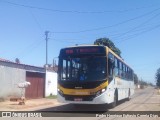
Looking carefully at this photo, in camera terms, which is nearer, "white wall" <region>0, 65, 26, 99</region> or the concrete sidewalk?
the concrete sidewalk

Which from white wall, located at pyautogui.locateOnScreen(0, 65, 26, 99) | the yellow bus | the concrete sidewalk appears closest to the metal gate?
white wall, located at pyautogui.locateOnScreen(0, 65, 26, 99)

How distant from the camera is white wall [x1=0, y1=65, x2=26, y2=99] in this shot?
88.8 feet

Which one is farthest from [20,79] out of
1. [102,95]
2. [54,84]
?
[102,95]

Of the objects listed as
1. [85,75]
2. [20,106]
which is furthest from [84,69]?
[20,106]

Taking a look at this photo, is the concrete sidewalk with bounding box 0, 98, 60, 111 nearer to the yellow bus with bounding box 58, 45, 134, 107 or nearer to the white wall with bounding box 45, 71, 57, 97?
the yellow bus with bounding box 58, 45, 134, 107

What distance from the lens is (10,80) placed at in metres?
28.5

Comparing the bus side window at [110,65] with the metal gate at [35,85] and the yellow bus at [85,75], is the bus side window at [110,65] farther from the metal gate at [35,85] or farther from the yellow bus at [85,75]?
the metal gate at [35,85]

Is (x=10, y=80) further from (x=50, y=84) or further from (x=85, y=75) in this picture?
(x=85, y=75)

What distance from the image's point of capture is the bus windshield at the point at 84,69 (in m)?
17.7

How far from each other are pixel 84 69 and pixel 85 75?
329mm

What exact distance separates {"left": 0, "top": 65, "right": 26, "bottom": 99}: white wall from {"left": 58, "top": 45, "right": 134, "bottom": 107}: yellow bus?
32.2 ft

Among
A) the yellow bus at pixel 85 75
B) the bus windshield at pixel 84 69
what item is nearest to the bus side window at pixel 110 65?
the yellow bus at pixel 85 75

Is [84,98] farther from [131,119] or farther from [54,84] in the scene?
[54,84]

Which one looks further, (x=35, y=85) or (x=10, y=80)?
(x=35, y=85)
